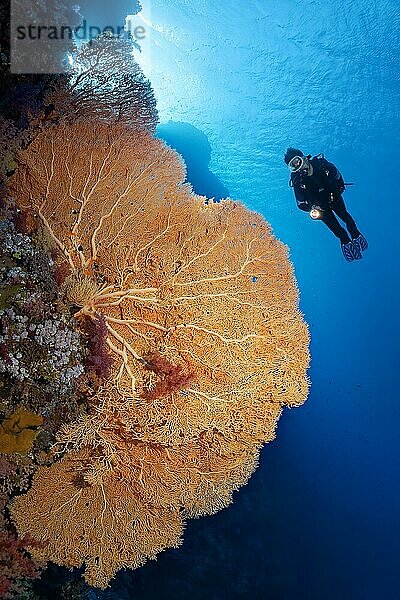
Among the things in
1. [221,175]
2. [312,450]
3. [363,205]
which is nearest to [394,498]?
[312,450]

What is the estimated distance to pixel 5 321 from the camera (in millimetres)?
3529

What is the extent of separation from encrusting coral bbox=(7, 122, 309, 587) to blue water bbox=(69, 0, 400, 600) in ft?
27.3

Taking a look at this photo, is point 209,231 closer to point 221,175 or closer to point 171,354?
point 171,354

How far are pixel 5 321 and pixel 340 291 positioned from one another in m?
32.4

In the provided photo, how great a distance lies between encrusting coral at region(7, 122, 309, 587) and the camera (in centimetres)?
409

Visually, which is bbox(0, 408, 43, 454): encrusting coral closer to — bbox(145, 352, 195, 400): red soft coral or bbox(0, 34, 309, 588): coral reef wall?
bbox(0, 34, 309, 588): coral reef wall

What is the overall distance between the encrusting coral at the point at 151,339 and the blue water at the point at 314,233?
8330mm

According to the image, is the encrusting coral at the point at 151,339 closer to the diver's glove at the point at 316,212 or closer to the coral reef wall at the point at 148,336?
the coral reef wall at the point at 148,336

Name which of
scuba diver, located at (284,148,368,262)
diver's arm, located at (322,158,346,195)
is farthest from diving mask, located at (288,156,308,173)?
diver's arm, located at (322,158,346,195)

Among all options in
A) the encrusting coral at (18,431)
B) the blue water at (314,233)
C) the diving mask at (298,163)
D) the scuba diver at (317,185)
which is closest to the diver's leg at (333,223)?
the scuba diver at (317,185)

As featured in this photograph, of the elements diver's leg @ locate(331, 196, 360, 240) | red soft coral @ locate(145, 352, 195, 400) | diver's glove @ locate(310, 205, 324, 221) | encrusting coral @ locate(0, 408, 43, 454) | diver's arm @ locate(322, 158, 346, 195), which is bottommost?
encrusting coral @ locate(0, 408, 43, 454)

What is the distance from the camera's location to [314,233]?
109ft

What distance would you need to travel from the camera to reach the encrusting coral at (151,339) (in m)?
4.09

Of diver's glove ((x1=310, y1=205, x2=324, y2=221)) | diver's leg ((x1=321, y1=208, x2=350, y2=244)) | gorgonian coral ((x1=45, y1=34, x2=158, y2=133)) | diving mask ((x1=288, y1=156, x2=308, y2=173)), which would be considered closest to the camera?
gorgonian coral ((x1=45, y1=34, x2=158, y2=133))
